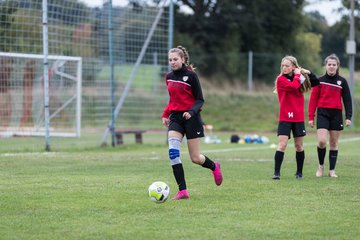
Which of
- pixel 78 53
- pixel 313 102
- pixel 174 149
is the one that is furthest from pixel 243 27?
pixel 174 149

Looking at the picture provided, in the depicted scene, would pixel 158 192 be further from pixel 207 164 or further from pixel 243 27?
pixel 243 27

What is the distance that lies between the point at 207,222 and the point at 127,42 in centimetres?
1386

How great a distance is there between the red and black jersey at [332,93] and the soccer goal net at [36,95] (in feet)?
25.5

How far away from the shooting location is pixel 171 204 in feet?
28.0

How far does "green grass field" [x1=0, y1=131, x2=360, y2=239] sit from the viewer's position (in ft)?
22.4

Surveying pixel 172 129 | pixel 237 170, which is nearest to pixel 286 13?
pixel 237 170

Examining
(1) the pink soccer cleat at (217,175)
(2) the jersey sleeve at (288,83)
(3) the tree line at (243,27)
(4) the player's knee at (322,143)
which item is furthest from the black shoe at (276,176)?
(3) the tree line at (243,27)

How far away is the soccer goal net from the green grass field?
475 centimetres

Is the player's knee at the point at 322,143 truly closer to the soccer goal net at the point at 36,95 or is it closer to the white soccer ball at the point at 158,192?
the white soccer ball at the point at 158,192

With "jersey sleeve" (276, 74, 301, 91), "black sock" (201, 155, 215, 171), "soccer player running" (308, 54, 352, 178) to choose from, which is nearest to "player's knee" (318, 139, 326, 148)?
"soccer player running" (308, 54, 352, 178)

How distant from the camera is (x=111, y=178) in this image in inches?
438

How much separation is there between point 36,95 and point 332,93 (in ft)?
31.2

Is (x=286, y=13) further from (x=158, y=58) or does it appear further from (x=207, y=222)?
(x=207, y=222)

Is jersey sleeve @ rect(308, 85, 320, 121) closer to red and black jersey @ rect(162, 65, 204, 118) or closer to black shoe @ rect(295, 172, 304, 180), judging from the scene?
black shoe @ rect(295, 172, 304, 180)
